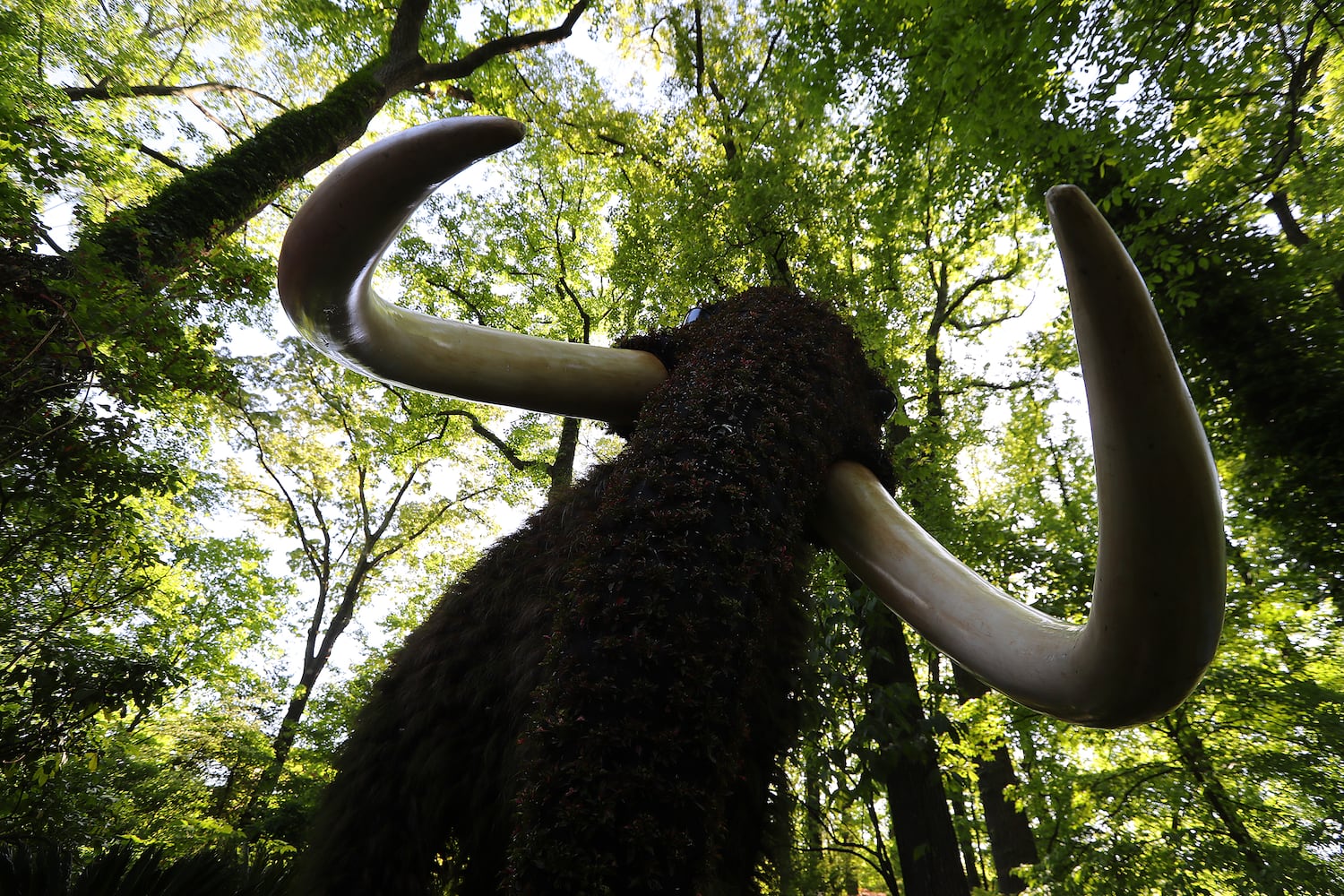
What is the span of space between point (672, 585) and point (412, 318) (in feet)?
3.40

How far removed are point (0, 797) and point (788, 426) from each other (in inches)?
215

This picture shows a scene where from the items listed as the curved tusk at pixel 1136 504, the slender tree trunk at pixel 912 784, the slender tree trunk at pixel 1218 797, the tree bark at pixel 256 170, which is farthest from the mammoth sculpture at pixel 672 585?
the slender tree trunk at pixel 1218 797

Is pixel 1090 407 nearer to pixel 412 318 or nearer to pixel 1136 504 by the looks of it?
pixel 1136 504

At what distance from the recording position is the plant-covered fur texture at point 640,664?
3.20ft

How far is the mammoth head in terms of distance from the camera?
0.86m

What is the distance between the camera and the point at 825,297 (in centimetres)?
384

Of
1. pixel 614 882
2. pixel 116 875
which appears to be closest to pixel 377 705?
pixel 116 875

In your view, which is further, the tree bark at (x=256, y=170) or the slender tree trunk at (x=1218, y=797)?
the tree bark at (x=256, y=170)

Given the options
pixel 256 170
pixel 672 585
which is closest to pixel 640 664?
pixel 672 585

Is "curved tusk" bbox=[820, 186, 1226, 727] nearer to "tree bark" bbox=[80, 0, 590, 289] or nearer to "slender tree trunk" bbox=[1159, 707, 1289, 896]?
"slender tree trunk" bbox=[1159, 707, 1289, 896]

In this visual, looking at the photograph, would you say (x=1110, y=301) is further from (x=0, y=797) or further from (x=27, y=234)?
(x=0, y=797)

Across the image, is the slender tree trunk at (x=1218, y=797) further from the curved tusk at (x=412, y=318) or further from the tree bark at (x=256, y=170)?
the tree bark at (x=256, y=170)

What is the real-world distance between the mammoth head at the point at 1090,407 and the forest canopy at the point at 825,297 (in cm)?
61

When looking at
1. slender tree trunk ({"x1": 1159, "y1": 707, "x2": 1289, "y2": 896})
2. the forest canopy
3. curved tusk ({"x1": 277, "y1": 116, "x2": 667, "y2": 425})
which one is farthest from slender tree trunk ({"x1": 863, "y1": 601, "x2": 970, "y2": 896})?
curved tusk ({"x1": 277, "y1": 116, "x2": 667, "y2": 425})
